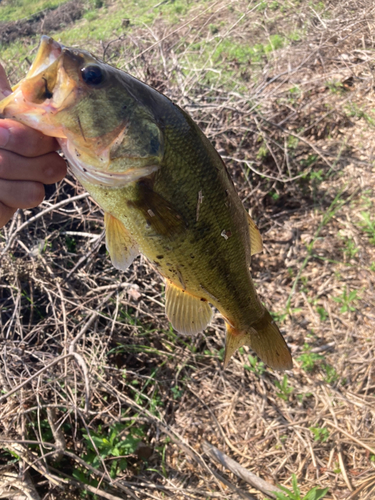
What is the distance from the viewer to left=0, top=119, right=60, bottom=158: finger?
1322mm

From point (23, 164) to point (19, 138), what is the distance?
106 millimetres

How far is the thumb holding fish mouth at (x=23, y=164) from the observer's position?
1.33m

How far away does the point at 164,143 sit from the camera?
135 cm

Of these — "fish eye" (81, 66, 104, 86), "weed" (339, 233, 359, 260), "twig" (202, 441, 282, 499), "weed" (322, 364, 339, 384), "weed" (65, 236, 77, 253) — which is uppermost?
"fish eye" (81, 66, 104, 86)

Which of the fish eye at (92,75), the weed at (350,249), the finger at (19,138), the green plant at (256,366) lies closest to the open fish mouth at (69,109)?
the fish eye at (92,75)

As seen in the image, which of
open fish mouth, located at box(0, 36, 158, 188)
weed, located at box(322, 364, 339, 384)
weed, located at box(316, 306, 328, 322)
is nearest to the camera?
open fish mouth, located at box(0, 36, 158, 188)

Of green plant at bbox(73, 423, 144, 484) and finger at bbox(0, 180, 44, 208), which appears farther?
green plant at bbox(73, 423, 144, 484)

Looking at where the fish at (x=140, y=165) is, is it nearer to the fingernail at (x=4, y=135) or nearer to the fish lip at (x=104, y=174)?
the fish lip at (x=104, y=174)

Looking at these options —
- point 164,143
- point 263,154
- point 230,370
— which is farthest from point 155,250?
point 263,154

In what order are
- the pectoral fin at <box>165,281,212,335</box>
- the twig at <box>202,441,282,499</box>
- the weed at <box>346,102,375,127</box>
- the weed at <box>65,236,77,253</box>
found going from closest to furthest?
the pectoral fin at <box>165,281,212,335</box>, the twig at <box>202,441,282,499</box>, the weed at <box>65,236,77,253</box>, the weed at <box>346,102,375,127</box>

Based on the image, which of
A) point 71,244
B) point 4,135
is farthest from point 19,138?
point 71,244

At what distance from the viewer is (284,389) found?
2.62 meters

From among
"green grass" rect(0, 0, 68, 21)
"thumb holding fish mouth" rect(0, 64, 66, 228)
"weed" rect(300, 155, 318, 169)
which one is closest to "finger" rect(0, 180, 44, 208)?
"thumb holding fish mouth" rect(0, 64, 66, 228)

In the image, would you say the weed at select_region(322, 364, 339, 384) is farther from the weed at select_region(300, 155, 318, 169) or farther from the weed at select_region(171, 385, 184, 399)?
the weed at select_region(300, 155, 318, 169)
